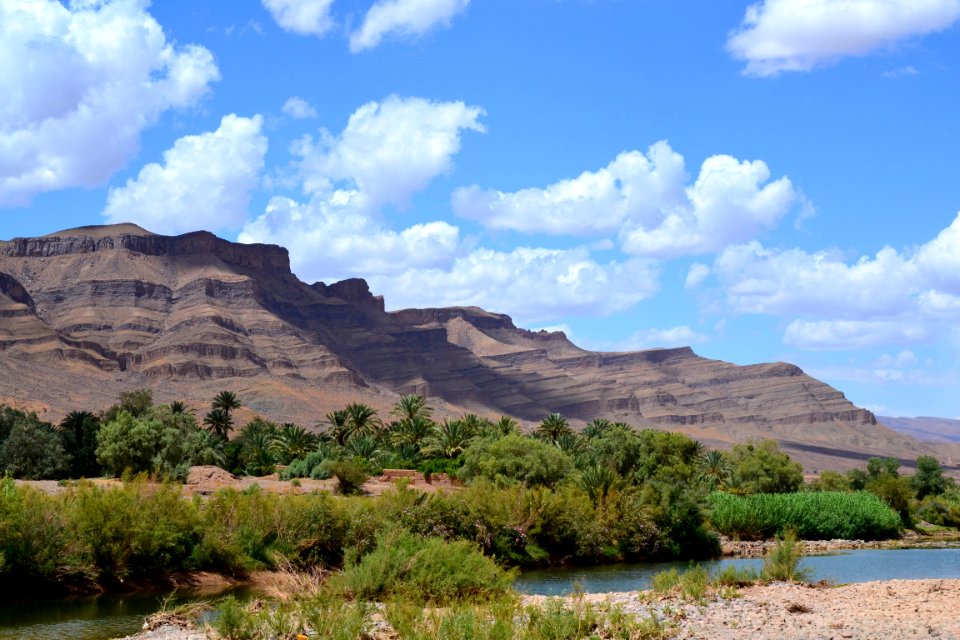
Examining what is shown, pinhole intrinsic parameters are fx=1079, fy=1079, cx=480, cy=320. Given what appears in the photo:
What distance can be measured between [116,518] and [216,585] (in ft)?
16.0

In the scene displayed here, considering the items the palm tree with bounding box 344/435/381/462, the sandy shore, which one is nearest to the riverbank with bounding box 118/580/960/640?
the sandy shore

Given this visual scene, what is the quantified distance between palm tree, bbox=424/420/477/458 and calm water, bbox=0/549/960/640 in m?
28.5

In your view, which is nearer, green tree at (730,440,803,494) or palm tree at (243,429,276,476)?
palm tree at (243,429,276,476)

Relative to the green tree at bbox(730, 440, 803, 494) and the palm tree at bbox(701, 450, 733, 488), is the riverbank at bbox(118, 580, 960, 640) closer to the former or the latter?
the green tree at bbox(730, 440, 803, 494)

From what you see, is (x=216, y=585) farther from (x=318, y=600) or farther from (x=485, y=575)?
(x=318, y=600)

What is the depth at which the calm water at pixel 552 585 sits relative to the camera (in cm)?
3172

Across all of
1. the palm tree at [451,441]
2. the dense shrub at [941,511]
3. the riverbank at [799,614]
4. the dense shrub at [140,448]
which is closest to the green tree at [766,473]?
the dense shrub at [941,511]

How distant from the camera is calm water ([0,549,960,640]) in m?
31.7

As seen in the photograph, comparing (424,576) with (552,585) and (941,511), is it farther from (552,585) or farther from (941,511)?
(941,511)

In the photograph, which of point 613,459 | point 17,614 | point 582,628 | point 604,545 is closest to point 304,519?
point 17,614

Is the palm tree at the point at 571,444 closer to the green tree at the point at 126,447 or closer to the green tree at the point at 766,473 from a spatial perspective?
the green tree at the point at 766,473

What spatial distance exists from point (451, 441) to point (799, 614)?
196 ft

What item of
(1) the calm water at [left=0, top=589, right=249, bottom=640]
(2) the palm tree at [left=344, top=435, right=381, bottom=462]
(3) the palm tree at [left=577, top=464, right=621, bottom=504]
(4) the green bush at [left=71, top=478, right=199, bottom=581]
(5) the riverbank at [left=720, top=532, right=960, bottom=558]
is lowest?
(5) the riverbank at [left=720, top=532, right=960, bottom=558]

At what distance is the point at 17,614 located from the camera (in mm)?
35000
